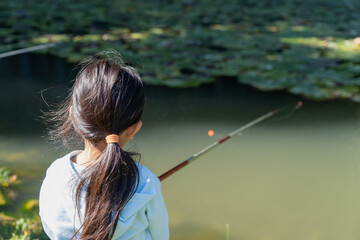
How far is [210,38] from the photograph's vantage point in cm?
393

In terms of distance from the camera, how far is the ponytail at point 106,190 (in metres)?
0.97

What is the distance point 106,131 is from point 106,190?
0.13 metres

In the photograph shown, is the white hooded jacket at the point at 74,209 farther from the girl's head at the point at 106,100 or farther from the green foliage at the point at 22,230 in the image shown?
the green foliage at the point at 22,230

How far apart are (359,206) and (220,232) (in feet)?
2.13

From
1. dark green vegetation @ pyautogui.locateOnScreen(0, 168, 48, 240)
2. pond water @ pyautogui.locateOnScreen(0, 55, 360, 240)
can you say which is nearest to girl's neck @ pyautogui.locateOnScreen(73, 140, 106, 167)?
dark green vegetation @ pyautogui.locateOnScreen(0, 168, 48, 240)

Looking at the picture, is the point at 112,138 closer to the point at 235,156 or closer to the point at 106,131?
the point at 106,131

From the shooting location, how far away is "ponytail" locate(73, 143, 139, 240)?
97cm

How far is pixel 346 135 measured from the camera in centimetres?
254

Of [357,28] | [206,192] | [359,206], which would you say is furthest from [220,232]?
[357,28]

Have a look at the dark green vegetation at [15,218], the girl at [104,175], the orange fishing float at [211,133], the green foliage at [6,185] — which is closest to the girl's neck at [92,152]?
the girl at [104,175]

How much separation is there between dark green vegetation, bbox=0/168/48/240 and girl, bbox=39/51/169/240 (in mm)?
607

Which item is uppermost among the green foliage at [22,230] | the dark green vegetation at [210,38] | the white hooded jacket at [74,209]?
the white hooded jacket at [74,209]

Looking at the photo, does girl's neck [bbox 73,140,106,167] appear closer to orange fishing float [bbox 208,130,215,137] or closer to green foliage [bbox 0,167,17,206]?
green foliage [bbox 0,167,17,206]

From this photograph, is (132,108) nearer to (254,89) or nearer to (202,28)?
(254,89)
